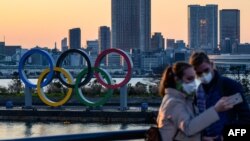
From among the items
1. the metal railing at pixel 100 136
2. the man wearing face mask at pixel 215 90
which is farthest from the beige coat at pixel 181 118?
the metal railing at pixel 100 136

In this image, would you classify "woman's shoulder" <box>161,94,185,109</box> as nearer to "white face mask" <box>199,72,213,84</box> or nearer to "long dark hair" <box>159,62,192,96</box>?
"long dark hair" <box>159,62,192,96</box>

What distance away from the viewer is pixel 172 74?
4793mm

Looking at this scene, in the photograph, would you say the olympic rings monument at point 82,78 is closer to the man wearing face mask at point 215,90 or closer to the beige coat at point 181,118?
the man wearing face mask at point 215,90

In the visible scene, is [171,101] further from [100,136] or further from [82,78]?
[82,78]

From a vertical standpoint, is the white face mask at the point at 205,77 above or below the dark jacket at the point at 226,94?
above

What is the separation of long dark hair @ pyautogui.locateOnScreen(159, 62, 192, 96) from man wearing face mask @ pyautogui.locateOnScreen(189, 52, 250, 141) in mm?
249

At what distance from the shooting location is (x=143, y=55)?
179375 millimetres

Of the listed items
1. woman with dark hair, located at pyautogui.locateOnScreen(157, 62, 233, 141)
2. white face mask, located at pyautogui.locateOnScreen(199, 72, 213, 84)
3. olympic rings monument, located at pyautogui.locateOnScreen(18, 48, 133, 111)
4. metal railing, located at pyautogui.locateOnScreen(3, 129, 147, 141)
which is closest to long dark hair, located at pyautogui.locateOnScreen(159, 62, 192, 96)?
woman with dark hair, located at pyautogui.locateOnScreen(157, 62, 233, 141)

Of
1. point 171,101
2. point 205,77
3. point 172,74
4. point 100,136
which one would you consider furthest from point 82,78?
point 171,101

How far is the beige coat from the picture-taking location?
14.9 feet

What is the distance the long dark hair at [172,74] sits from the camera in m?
4.74

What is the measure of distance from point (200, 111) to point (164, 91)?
0.28 m

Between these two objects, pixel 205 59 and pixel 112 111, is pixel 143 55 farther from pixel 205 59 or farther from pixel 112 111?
pixel 205 59

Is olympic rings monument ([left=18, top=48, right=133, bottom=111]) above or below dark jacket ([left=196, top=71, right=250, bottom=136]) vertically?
below
